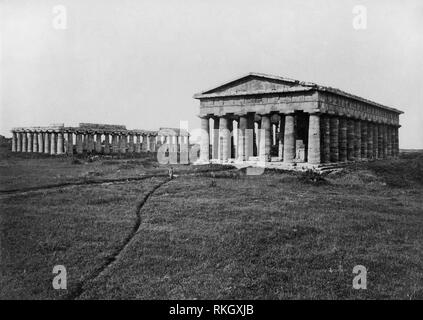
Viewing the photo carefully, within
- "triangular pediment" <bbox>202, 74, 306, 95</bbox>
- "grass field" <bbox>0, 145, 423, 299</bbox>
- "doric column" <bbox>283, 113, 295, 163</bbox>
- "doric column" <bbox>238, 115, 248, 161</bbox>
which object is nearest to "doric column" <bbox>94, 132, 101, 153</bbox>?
"triangular pediment" <bbox>202, 74, 306, 95</bbox>

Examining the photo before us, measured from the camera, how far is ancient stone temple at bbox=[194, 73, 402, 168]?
109 feet

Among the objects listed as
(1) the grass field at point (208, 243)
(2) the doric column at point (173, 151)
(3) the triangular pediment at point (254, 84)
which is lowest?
(1) the grass field at point (208, 243)

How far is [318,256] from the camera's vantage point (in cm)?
1216

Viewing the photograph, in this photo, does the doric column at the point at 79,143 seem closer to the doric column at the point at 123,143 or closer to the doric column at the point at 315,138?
the doric column at the point at 123,143

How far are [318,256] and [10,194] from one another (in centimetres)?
1617

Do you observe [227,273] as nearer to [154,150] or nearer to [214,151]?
[214,151]

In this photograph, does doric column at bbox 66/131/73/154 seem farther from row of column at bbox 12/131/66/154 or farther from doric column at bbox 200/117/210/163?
doric column at bbox 200/117/210/163

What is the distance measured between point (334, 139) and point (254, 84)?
9030mm

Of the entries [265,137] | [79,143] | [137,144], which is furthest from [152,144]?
[265,137]

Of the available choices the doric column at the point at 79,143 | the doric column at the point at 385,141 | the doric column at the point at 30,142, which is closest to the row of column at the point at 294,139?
the doric column at the point at 385,141

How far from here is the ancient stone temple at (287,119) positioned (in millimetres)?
33312

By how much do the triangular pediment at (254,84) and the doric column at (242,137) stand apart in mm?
2735
